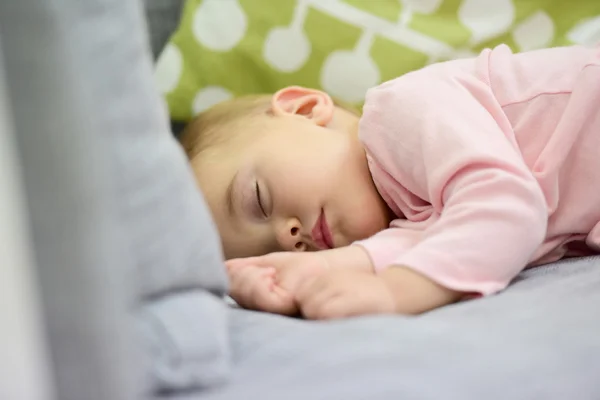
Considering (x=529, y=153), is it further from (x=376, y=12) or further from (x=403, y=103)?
(x=376, y=12)

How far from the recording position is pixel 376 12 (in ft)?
3.89

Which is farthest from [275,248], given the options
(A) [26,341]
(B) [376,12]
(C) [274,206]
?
(A) [26,341]

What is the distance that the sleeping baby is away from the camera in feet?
2.23

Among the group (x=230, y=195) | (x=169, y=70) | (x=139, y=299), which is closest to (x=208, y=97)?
(x=169, y=70)

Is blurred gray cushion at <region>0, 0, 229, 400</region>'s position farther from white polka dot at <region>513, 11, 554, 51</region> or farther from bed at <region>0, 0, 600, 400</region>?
white polka dot at <region>513, 11, 554, 51</region>

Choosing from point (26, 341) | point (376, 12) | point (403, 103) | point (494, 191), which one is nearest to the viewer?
point (26, 341)

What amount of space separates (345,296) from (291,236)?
27cm

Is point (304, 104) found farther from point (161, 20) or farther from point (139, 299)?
point (139, 299)

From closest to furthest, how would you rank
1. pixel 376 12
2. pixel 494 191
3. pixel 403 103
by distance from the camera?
pixel 494 191 → pixel 403 103 → pixel 376 12

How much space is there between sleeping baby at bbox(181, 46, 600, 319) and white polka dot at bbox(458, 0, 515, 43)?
10.0 inches

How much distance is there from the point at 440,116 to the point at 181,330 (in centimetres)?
47

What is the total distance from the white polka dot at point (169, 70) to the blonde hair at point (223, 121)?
0.09 metres

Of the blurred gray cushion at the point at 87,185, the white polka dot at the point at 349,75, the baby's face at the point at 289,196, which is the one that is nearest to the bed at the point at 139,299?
the blurred gray cushion at the point at 87,185

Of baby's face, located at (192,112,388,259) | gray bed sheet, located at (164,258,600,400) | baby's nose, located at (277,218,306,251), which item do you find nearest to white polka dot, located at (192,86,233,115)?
baby's face, located at (192,112,388,259)
